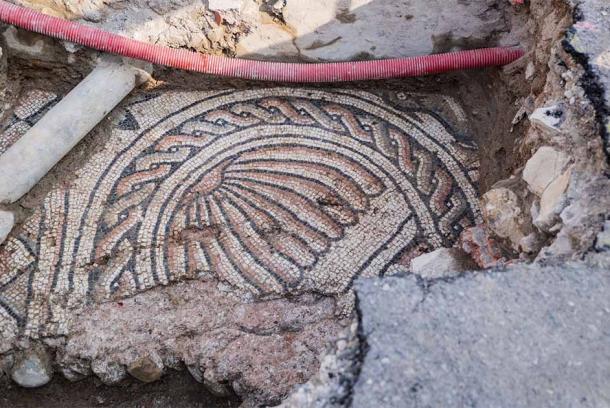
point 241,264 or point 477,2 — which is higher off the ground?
point 477,2

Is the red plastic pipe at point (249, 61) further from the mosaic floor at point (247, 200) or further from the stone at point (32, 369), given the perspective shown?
the stone at point (32, 369)

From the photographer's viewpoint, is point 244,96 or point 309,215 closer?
point 309,215

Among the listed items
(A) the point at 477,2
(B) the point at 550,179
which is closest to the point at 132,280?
(B) the point at 550,179

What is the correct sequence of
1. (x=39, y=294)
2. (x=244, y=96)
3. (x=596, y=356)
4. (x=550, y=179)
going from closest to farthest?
(x=596, y=356)
(x=550, y=179)
(x=39, y=294)
(x=244, y=96)

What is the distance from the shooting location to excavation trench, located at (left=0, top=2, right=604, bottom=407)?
253 centimetres

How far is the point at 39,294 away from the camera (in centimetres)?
276

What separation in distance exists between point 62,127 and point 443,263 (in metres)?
1.78

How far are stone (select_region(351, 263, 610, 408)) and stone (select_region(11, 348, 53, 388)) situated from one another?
4.78 ft

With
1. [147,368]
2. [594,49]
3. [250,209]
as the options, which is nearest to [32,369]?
[147,368]

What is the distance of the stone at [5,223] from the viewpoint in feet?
9.35

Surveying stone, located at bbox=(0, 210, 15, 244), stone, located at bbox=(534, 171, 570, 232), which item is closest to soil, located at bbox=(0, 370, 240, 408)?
stone, located at bbox=(0, 210, 15, 244)

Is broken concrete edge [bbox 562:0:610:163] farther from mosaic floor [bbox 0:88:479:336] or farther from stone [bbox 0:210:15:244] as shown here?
stone [bbox 0:210:15:244]

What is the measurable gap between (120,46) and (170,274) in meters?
1.13

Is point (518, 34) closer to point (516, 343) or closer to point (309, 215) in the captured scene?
point (309, 215)
